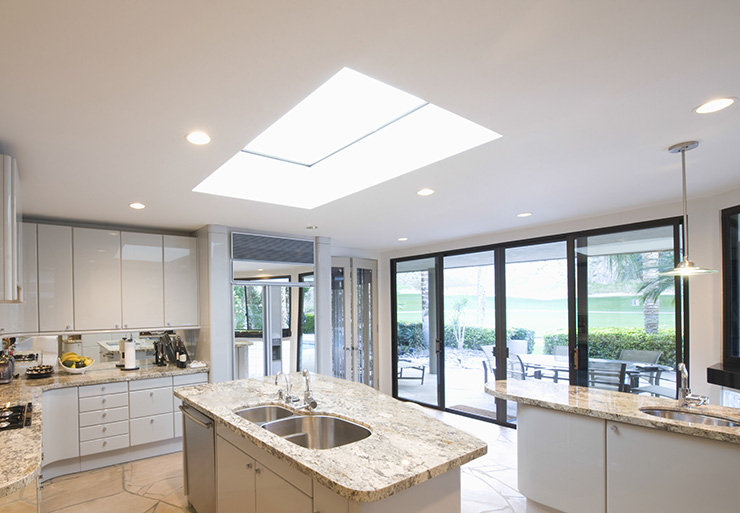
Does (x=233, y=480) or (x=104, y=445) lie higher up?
(x=233, y=480)

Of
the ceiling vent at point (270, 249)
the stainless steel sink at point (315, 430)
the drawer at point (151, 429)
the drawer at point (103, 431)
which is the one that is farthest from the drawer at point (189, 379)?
the stainless steel sink at point (315, 430)

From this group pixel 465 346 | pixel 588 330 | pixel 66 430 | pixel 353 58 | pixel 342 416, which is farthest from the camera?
pixel 465 346

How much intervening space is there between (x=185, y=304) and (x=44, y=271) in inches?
52.4

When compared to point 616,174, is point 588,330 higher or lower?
lower

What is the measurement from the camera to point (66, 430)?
12.3 ft

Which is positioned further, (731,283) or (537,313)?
(537,313)

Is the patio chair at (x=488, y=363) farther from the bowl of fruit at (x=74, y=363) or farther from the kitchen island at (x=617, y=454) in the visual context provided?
the bowl of fruit at (x=74, y=363)

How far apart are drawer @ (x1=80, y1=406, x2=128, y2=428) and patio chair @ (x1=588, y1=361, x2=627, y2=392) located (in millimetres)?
4797

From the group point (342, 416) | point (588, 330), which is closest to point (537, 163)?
point (342, 416)

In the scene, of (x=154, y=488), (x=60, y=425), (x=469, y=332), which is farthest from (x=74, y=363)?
(x=469, y=332)

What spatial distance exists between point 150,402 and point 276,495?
2892mm

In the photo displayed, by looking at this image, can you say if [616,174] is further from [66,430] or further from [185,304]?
[66,430]

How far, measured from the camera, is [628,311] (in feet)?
13.3

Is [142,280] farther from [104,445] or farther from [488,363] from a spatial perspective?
[488,363]
